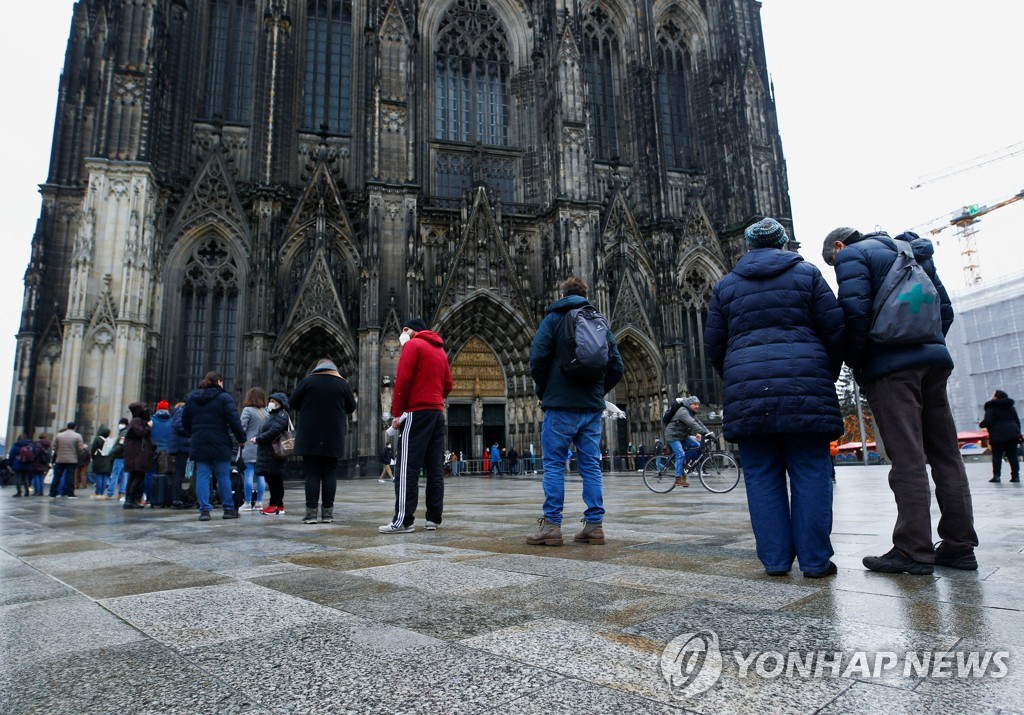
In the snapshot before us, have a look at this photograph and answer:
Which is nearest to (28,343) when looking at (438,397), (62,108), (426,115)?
(62,108)

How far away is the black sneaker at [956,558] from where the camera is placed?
3.29 metres

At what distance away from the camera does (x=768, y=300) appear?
11.4 feet

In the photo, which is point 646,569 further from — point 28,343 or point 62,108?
Result: point 62,108

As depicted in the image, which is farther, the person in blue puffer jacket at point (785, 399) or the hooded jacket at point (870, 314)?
the hooded jacket at point (870, 314)

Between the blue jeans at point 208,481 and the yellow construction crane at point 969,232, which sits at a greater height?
the yellow construction crane at point 969,232

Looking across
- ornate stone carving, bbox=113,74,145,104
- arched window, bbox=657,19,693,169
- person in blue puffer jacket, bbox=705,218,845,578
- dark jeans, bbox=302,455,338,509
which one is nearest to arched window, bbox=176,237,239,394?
ornate stone carving, bbox=113,74,145,104

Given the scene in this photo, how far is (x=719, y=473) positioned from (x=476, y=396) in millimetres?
14785

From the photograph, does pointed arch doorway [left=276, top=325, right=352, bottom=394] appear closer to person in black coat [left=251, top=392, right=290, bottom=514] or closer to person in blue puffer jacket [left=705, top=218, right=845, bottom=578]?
person in black coat [left=251, top=392, right=290, bottom=514]

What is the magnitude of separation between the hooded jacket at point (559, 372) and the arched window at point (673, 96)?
1023 inches

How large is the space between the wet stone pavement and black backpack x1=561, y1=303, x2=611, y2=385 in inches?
47.3

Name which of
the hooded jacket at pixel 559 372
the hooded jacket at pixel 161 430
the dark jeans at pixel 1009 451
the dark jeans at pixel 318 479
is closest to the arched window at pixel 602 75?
the dark jeans at pixel 1009 451

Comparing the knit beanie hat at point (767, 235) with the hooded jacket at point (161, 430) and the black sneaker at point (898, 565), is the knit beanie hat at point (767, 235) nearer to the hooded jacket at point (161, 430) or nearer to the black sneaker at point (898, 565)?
the black sneaker at point (898, 565)

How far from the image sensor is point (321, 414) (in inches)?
265

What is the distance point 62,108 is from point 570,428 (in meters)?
29.3
